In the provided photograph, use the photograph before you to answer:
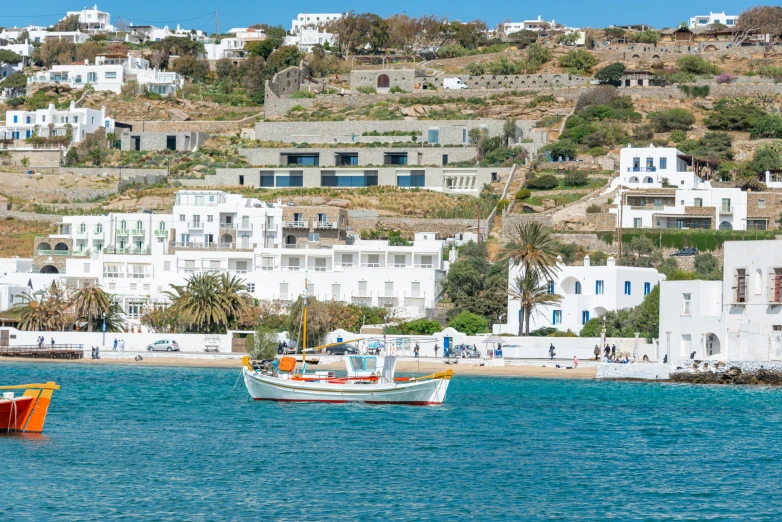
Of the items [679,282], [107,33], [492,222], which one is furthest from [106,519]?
[107,33]

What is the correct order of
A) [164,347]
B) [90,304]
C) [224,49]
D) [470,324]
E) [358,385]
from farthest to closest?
[224,49]
[90,304]
[164,347]
[470,324]
[358,385]

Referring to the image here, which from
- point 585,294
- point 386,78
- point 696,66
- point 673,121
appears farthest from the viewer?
point 386,78

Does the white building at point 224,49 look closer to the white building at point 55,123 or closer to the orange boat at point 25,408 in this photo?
the white building at point 55,123

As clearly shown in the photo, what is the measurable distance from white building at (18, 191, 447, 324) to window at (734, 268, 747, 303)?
2275 centimetres

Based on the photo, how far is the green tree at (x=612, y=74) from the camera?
108m

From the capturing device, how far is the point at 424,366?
61.3 m

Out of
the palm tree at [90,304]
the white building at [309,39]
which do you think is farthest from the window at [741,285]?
the white building at [309,39]

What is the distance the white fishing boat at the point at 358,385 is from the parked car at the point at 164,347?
21235 mm

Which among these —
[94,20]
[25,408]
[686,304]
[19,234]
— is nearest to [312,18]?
[94,20]

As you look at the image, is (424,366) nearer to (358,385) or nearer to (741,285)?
(358,385)

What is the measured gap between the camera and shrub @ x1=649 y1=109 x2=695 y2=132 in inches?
3853

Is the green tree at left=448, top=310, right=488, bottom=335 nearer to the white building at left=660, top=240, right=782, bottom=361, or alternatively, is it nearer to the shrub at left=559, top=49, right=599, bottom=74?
the white building at left=660, top=240, right=782, bottom=361

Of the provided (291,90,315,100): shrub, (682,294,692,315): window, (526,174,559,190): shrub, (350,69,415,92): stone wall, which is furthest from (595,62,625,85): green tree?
(682,294,692,315): window

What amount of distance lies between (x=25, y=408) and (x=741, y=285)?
98.0ft
